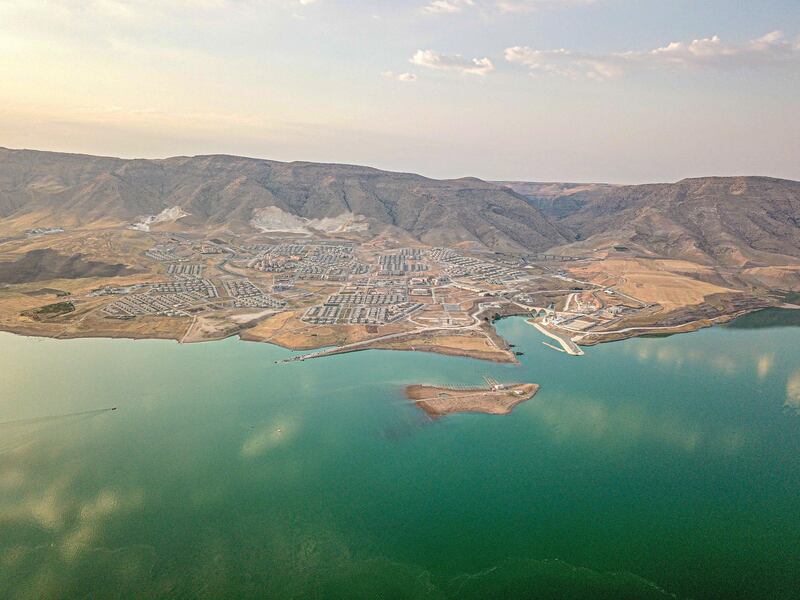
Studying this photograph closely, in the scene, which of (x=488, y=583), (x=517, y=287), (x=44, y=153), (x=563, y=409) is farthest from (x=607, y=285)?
(x=44, y=153)

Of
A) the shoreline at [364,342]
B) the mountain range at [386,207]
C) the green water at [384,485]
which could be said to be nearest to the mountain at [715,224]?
the mountain range at [386,207]

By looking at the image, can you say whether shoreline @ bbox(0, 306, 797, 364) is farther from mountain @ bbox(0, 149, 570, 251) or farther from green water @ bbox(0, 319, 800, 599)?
mountain @ bbox(0, 149, 570, 251)

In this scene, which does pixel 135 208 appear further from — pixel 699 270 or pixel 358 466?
pixel 699 270

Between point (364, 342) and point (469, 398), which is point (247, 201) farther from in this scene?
point (469, 398)

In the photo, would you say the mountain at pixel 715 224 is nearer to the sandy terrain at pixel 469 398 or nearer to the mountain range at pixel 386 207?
the mountain range at pixel 386 207

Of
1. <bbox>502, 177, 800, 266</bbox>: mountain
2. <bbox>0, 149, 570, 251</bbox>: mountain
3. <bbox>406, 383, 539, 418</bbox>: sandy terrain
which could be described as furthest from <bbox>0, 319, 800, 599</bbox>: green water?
<bbox>0, 149, 570, 251</bbox>: mountain

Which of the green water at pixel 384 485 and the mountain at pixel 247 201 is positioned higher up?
the mountain at pixel 247 201

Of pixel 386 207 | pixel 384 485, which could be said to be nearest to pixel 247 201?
pixel 386 207
